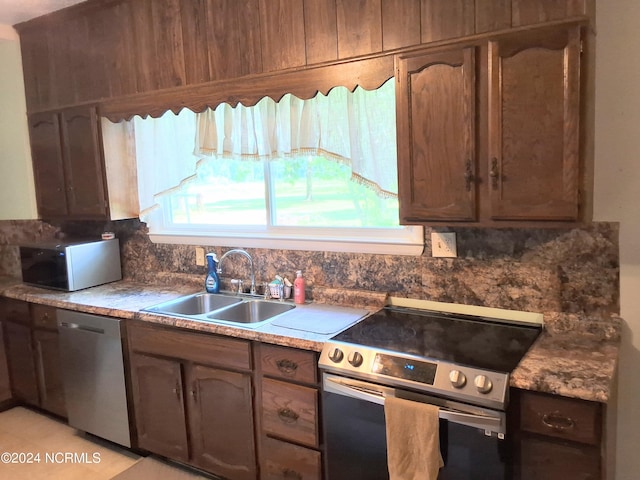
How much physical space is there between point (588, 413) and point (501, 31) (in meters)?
1.32

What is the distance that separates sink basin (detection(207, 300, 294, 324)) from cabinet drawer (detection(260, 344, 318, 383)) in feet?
1.57

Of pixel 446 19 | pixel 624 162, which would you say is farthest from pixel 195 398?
pixel 624 162

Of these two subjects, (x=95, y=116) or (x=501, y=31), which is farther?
(x=95, y=116)

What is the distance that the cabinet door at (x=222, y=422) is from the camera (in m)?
2.42

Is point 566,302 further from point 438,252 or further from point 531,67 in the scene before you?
point 531,67

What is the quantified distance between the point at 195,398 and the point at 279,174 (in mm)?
1263

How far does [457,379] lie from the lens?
177 cm

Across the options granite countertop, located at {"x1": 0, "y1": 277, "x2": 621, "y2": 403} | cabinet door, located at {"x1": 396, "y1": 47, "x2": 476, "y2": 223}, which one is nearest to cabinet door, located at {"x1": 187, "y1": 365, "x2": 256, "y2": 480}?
granite countertop, located at {"x1": 0, "y1": 277, "x2": 621, "y2": 403}

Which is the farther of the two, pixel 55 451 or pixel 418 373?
pixel 55 451

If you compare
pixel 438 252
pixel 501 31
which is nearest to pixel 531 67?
pixel 501 31

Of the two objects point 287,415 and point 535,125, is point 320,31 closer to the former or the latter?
point 535,125

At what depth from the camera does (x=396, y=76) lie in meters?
2.10

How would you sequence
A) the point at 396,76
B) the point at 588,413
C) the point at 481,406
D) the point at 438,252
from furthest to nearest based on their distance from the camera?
the point at 438,252 → the point at 396,76 → the point at 481,406 → the point at 588,413

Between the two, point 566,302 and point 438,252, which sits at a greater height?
point 438,252
